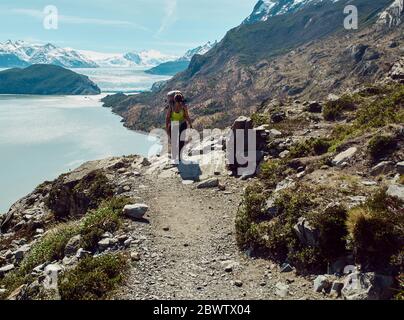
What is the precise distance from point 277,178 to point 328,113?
12.5 m

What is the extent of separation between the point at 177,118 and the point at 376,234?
15909 millimetres

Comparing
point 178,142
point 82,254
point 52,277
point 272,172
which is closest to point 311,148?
point 272,172

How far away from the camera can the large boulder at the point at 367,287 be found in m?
9.74

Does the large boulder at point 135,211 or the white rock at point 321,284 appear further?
the large boulder at point 135,211

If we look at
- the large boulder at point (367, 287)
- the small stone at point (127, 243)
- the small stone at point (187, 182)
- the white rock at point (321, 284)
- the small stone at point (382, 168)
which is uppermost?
the small stone at point (382, 168)

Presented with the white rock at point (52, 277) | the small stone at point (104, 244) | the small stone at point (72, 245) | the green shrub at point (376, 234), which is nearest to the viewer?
the green shrub at point (376, 234)

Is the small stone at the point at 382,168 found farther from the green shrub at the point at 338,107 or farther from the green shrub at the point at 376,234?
the green shrub at the point at 338,107

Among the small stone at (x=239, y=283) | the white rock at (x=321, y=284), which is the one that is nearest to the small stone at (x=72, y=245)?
the small stone at (x=239, y=283)

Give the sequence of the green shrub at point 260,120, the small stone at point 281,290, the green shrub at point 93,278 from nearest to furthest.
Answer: the small stone at point 281,290
the green shrub at point 93,278
the green shrub at point 260,120

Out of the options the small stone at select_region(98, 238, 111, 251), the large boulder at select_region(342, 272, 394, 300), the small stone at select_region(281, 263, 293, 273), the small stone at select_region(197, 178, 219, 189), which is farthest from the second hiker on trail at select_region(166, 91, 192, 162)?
the large boulder at select_region(342, 272, 394, 300)

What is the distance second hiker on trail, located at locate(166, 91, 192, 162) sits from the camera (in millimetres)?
24312

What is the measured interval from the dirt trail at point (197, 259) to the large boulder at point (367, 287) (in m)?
1.06

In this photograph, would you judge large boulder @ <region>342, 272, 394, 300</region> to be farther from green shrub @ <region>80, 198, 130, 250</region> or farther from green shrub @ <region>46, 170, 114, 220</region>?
green shrub @ <region>46, 170, 114, 220</region>

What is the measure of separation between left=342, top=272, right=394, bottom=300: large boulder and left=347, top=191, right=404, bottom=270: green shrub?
34 cm
